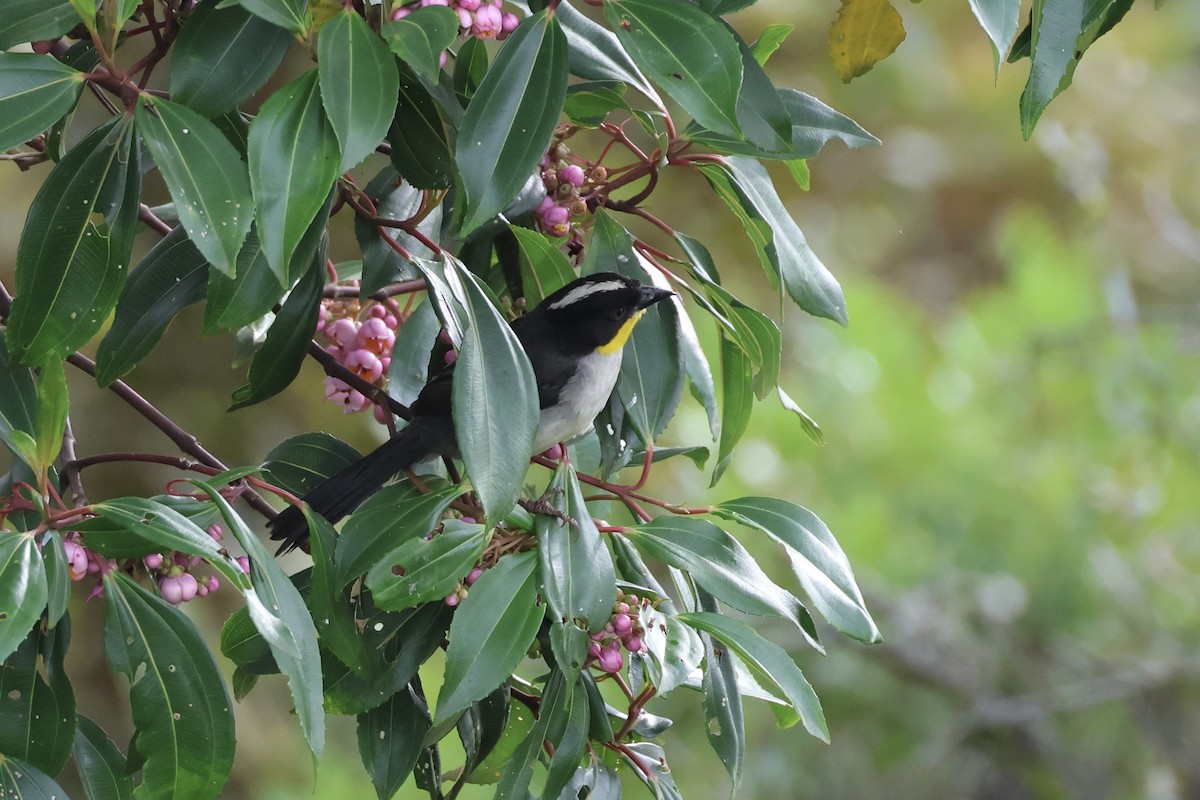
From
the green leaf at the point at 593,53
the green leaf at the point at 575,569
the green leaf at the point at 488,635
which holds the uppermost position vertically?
the green leaf at the point at 593,53

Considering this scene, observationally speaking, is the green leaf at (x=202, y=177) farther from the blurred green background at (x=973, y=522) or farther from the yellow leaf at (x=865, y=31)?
the blurred green background at (x=973, y=522)

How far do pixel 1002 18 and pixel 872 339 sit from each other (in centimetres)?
404

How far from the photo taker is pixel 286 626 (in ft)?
3.71

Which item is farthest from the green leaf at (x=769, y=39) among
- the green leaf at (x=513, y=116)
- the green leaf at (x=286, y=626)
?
the green leaf at (x=286, y=626)

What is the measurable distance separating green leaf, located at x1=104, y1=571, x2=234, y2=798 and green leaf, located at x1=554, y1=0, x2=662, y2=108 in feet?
2.40

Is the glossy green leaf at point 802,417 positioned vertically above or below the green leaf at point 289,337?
below

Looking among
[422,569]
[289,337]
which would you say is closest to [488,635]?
[422,569]

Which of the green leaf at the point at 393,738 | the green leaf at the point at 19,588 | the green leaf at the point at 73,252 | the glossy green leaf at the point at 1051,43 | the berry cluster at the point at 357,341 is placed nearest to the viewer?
the green leaf at the point at 19,588

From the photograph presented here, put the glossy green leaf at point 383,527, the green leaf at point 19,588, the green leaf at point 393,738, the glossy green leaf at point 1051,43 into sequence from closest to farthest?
the green leaf at point 19,588, the glossy green leaf at point 1051,43, the glossy green leaf at point 383,527, the green leaf at point 393,738

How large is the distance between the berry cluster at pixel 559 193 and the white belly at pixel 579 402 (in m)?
0.42

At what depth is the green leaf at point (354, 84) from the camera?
112 centimetres

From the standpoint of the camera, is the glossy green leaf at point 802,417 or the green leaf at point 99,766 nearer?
the green leaf at point 99,766

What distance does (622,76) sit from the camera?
1476mm

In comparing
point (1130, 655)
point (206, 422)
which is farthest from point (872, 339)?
point (206, 422)
